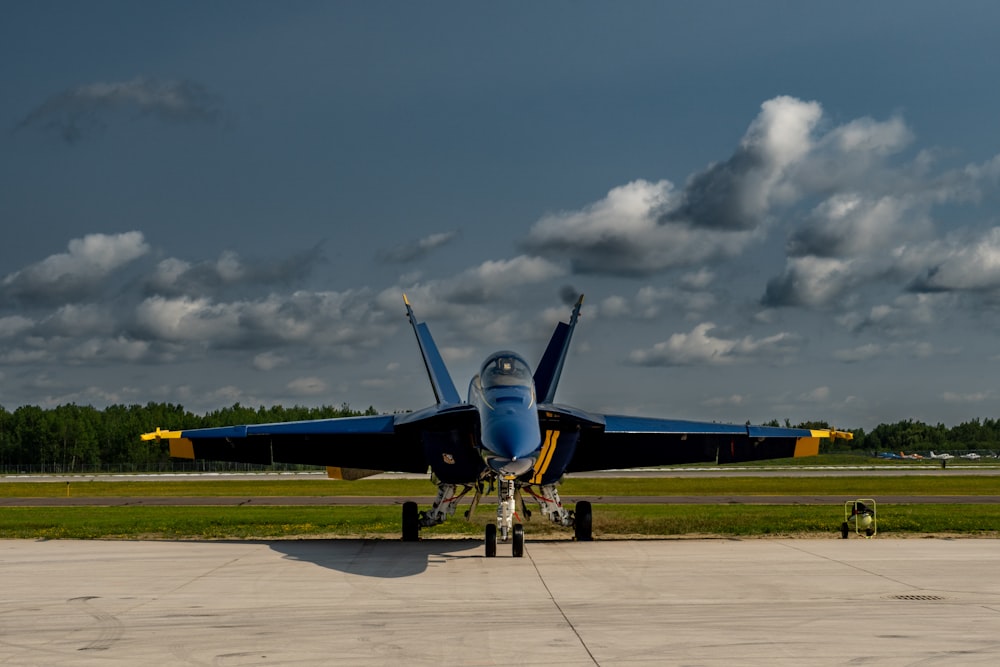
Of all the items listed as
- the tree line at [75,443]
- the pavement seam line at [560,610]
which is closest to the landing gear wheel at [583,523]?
the pavement seam line at [560,610]

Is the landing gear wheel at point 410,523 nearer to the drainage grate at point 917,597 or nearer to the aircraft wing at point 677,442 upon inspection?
the aircraft wing at point 677,442

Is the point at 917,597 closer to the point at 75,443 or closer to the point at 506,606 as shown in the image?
the point at 506,606

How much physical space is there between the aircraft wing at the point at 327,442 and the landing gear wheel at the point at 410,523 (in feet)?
3.72

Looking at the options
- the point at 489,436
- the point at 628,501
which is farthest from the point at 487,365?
the point at 628,501

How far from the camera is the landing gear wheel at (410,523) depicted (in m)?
21.9

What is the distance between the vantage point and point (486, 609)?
39.0 feet

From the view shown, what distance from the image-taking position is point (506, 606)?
477 inches

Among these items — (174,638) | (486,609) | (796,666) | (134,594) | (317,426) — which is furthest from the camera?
(317,426)

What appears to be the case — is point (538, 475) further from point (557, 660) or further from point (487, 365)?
point (557, 660)

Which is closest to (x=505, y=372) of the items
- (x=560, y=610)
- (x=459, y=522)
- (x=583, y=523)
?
(x=560, y=610)

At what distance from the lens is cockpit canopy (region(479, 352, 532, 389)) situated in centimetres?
1710

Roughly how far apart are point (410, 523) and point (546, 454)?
462 centimetres

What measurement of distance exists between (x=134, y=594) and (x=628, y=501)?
2568 centimetres

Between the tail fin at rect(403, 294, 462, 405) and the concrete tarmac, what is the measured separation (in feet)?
14.5
